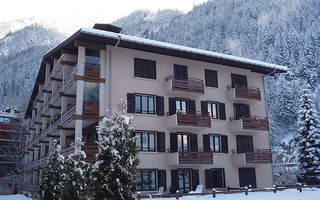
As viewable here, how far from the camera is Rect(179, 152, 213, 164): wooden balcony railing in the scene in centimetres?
2680

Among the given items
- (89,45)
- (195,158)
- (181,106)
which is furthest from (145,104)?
(89,45)

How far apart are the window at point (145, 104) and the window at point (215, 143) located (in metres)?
6.54

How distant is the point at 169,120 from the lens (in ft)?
91.9

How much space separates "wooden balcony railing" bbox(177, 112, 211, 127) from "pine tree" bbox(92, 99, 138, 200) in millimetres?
13700

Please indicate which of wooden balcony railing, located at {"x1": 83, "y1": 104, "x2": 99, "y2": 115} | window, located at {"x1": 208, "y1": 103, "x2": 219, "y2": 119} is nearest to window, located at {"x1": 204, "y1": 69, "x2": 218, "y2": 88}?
window, located at {"x1": 208, "y1": 103, "x2": 219, "y2": 119}

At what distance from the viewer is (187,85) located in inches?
1136

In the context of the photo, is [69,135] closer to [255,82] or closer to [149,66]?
[149,66]

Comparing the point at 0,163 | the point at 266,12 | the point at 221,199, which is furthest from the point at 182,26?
the point at 221,199

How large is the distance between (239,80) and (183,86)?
7.86m

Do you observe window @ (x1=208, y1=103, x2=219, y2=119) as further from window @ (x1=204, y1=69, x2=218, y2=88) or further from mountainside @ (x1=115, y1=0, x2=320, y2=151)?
mountainside @ (x1=115, y1=0, x2=320, y2=151)

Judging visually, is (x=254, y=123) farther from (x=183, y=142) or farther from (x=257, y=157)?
(x=183, y=142)

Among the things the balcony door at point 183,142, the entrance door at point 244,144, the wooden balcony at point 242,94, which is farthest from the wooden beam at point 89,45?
the entrance door at point 244,144

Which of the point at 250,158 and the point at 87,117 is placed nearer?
the point at 87,117

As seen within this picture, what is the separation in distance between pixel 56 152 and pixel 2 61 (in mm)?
171660
